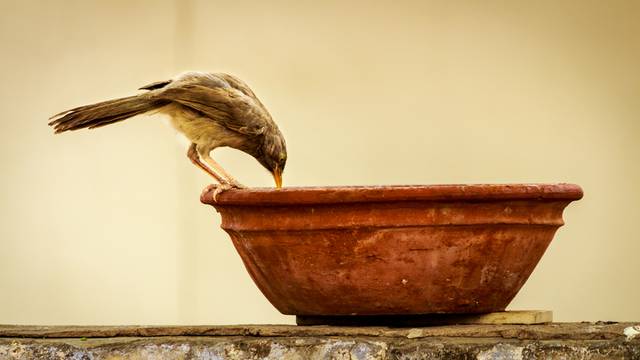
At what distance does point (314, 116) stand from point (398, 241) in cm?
298

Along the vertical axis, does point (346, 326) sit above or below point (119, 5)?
below

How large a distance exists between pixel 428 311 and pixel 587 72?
305 centimetres

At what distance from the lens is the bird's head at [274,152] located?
4184 mm

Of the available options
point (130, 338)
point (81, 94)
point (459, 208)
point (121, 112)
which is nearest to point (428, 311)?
point (459, 208)

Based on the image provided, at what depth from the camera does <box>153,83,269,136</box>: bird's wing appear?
12.6 feet

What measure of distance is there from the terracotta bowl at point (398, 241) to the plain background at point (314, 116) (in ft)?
8.96

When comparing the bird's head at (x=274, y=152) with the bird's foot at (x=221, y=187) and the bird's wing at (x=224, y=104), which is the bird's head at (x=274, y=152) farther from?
the bird's foot at (x=221, y=187)

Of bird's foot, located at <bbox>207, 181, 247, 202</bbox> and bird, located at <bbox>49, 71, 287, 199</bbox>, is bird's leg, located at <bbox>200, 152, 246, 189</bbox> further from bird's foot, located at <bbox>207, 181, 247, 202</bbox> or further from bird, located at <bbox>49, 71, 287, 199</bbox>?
bird's foot, located at <bbox>207, 181, 247, 202</bbox>

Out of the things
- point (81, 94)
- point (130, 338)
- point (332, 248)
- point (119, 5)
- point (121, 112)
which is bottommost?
point (130, 338)

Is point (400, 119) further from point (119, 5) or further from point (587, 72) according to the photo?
point (119, 5)

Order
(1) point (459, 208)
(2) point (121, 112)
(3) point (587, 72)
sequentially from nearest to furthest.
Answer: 1. (1) point (459, 208)
2. (2) point (121, 112)
3. (3) point (587, 72)

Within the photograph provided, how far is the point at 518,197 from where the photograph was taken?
10.8ft

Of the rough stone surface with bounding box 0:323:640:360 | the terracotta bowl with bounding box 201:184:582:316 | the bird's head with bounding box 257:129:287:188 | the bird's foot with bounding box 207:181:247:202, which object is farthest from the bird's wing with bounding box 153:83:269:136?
the rough stone surface with bounding box 0:323:640:360

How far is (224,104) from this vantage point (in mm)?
3928
